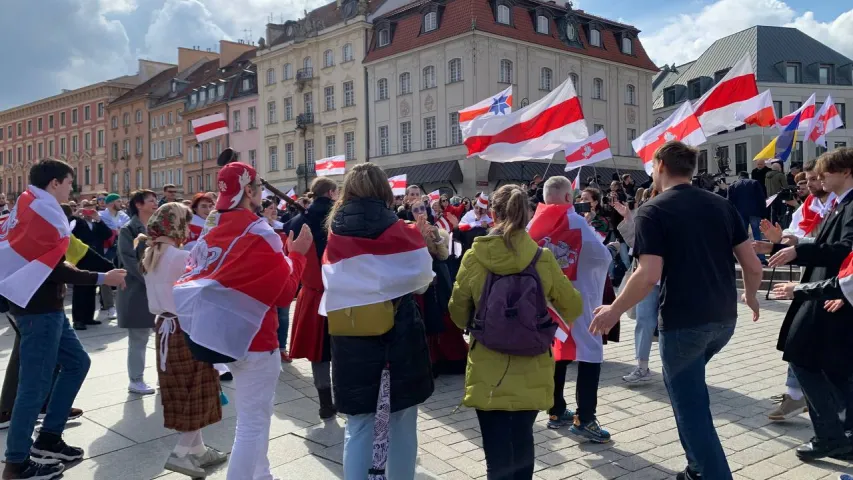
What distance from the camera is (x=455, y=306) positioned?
400 cm

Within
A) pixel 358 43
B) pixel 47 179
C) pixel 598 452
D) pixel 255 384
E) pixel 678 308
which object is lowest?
pixel 598 452

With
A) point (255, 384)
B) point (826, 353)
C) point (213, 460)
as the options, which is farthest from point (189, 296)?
point (826, 353)

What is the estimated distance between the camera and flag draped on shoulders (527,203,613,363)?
5.46m

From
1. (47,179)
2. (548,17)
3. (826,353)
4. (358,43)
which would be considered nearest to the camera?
(826,353)

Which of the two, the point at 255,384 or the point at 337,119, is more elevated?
the point at 337,119

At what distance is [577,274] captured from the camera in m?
5.66

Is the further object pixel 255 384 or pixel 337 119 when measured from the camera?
pixel 337 119

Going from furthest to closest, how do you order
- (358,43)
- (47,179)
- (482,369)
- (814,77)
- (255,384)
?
(814,77) → (358,43) → (47,179) → (255,384) → (482,369)

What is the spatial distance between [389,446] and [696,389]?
167 centimetres

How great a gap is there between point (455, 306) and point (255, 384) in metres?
1.21

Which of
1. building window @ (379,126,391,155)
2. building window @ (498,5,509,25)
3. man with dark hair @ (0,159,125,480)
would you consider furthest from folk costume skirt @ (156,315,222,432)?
building window @ (379,126,391,155)

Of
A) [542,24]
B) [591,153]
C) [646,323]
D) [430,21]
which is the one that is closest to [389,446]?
[646,323]

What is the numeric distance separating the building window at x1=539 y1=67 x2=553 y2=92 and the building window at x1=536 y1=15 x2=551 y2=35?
206 centimetres

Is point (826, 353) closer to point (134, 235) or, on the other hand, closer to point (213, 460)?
point (213, 460)
